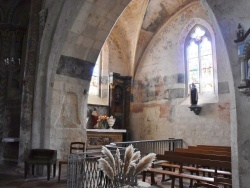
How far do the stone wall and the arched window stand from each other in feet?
1.04

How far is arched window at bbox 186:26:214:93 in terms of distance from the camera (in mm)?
11062

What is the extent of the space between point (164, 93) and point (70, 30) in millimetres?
5882

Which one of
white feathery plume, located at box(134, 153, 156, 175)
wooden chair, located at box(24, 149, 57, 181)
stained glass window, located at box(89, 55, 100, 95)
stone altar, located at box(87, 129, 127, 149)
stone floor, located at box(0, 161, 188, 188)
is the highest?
stained glass window, located at box(89, 55, 100, 95)

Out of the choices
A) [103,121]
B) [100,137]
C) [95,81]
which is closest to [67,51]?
[100,137]

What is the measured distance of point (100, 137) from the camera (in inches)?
432

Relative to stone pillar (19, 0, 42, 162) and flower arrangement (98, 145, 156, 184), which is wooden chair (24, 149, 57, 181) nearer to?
stone pillar (19, 0, 42, 162)

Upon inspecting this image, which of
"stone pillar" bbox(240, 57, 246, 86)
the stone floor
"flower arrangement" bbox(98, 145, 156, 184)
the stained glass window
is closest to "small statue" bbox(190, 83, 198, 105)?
the stone floor

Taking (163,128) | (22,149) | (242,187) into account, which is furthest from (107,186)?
(163,128)

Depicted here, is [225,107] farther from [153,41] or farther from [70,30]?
[70,30]

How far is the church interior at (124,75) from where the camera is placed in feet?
14.2

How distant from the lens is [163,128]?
1184 cm

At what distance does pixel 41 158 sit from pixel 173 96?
6.72 metres

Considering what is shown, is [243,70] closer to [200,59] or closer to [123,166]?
[123,166]

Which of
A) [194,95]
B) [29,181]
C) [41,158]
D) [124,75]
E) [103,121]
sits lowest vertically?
[29,181]
